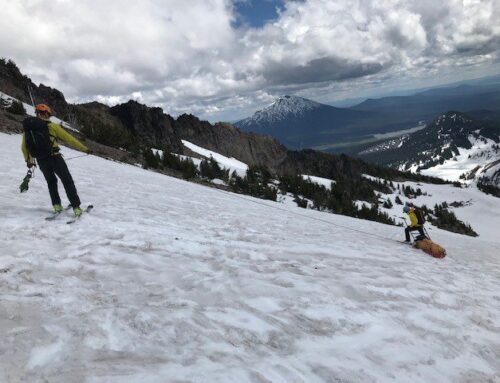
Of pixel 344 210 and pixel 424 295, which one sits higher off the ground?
pixel 424 295

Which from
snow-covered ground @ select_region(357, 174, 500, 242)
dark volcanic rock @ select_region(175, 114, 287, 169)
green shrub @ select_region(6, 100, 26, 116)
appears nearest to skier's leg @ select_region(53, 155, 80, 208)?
green shrub @ select_region(6, 100, 26, 116)

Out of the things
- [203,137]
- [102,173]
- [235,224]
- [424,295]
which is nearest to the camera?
[424,295]

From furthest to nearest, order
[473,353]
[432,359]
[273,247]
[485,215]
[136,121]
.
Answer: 1. [136,121]
2. [485,215]
3. [273,247]
4. [473,353]
5. [432,359]

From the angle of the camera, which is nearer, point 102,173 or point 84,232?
point 84,232

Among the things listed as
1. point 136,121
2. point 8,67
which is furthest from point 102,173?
point 136,121

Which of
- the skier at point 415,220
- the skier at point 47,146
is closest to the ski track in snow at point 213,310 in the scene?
the skier at point 47,146

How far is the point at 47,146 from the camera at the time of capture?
8188 mm

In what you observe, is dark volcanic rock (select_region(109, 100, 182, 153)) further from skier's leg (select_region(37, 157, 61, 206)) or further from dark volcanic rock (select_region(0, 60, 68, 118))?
skier's leg (select_region(37, 157, 61, 206))

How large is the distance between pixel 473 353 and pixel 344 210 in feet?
124

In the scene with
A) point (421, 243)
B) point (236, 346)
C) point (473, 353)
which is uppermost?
point (236, 346)

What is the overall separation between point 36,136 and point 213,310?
579 centimetres

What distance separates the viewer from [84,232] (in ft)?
24.9

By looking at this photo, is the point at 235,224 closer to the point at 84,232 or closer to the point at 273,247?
the point at 273,247

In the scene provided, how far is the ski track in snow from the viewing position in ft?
12.4
